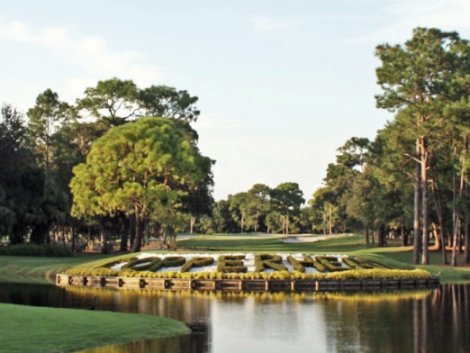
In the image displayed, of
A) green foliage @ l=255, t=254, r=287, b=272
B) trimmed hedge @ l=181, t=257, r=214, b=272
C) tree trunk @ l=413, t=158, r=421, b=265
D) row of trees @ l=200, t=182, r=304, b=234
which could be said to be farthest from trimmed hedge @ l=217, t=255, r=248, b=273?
row of trees @ l=200, t=182, r=304, b=234

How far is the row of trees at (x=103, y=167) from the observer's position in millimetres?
74875

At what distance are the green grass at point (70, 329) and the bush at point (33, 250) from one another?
45423 mm

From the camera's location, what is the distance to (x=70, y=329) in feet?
88.5

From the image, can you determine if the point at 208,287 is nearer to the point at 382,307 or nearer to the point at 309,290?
the point at 309,290

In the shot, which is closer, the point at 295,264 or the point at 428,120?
the point at 295,264

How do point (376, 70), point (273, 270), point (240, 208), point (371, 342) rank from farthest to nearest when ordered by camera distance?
point (240, 208), point (376, 70), point (273, 270), point (371, 342)

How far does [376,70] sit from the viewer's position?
239ft

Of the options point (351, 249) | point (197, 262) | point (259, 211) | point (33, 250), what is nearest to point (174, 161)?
point (33, 250)

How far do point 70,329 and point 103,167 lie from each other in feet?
162

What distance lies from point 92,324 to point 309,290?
70.1 ft

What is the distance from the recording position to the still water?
2581cm

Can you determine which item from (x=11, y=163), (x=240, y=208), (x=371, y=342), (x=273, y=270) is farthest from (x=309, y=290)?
(x=240, y=208)

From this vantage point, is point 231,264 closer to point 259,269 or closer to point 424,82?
point 259,269

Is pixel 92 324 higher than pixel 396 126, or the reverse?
pixel 396 126
